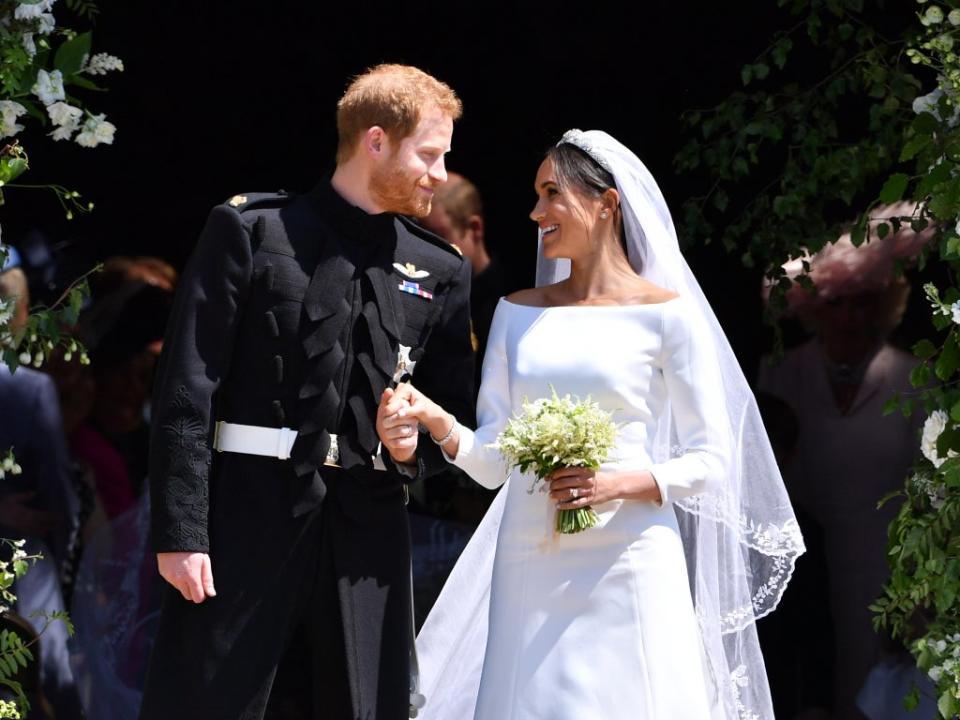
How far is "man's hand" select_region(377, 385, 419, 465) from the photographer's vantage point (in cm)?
365

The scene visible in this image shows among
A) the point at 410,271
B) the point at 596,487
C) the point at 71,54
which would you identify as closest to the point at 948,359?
the point at 596,487

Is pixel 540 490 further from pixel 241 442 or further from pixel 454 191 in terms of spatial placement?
pixel 454 191

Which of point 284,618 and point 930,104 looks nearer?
point 284,618

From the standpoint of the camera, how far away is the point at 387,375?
379 centimetres

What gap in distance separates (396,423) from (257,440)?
0.34 meters

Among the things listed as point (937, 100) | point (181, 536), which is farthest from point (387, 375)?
point (937, 100)

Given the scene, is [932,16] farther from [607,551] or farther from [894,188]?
[607,551]

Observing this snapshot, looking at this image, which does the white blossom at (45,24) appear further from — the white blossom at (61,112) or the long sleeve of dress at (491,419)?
the long sleeve of dress at (491,419)

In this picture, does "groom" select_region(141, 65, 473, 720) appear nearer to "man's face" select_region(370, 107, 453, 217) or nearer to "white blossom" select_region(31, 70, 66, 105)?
"man's face" select_region(370, 107, 453, 217)

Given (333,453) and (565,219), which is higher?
(565,219)

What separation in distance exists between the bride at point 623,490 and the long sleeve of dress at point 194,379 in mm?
428

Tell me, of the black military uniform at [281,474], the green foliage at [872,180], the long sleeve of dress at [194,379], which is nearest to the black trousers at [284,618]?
the black military uniform at [281,474]

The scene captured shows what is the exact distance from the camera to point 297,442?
12.0 ft

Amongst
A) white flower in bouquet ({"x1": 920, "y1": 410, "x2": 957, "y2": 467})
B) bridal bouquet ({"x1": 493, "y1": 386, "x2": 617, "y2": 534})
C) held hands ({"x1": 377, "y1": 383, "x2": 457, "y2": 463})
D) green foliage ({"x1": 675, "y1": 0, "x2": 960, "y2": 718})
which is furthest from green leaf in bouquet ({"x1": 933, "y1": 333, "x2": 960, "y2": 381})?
held hands ({"x1": 377, "y1": 383, "x2": 457, "y2": 463})
